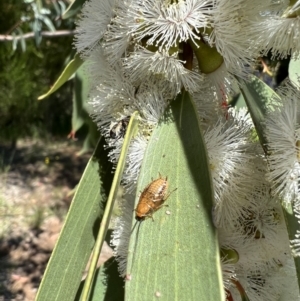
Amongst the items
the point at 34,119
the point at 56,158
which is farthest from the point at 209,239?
the point at 34,119

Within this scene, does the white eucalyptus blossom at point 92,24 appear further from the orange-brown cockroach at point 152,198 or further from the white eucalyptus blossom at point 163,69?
the orange-brown cockroach at point 152,198

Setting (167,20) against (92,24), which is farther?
(92,24)

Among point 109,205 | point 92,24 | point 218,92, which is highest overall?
point 92,24

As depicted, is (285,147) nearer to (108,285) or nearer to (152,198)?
(152,198)

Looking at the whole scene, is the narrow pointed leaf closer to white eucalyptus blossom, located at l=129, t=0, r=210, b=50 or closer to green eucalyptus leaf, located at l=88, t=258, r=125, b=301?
white eucalyptus blossom, located at l=129, t=0, r=210, b=50

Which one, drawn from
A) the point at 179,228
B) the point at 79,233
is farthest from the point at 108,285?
the point at 179,228

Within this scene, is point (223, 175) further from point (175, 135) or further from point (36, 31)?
point (36, 31)
